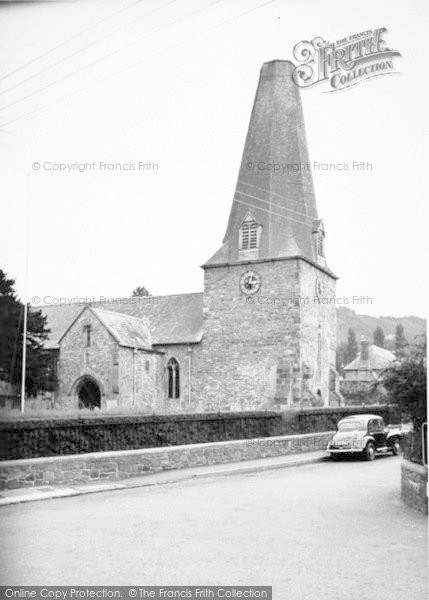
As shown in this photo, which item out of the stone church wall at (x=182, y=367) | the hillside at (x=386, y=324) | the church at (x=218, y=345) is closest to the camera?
the hillside at (x=386, y=324)

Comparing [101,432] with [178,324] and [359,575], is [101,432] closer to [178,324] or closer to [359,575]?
[359,575]

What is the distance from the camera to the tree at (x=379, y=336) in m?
8.41

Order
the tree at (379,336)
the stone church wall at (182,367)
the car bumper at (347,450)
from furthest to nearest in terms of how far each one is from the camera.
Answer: the stone church wall at (182,367) < the car bumper at (347,450) < the tree at (379,336)

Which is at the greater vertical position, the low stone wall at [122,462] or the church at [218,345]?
the church at [218,345]

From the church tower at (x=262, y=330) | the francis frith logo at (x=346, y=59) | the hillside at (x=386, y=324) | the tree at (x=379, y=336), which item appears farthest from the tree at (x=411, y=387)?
the church tower at (x=262, y=330)

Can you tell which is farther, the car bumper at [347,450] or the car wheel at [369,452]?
the car wheel at [369,452]

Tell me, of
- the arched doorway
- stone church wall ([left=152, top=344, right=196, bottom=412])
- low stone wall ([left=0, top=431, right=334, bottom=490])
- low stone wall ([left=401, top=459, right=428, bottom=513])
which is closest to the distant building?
low stone wall ([left=401, top=459, right=428, bottom=513])

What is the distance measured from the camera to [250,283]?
22766 millimetres

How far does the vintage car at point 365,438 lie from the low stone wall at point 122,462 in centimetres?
162

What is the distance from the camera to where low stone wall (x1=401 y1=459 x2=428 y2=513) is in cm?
827

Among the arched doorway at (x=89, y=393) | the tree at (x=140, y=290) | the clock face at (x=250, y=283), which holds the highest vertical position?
the clock face at (x=250, y=283)

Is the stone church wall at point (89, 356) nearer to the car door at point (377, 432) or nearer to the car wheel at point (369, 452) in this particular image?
the car door at point (377, 432)

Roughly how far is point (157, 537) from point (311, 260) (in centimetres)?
1069

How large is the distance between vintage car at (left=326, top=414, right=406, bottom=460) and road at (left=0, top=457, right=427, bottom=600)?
18.4 feet
